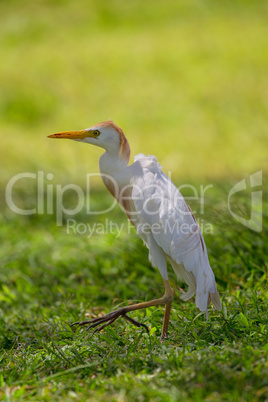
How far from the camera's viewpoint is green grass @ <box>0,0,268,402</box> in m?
1.98

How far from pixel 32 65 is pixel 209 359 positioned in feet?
40.2

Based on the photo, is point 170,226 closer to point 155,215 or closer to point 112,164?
point 155,215

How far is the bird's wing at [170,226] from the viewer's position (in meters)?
2.33

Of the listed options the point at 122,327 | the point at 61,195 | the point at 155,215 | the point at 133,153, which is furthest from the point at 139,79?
the point at 155,215

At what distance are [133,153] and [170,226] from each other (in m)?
6.12

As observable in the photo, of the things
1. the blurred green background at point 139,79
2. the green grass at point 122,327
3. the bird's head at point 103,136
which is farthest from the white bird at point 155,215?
the blurred green background at point 139,79

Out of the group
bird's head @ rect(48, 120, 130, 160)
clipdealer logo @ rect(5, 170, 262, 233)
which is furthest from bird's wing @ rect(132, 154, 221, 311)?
clipdealer logo @ rect(5, 170, 262, 233)

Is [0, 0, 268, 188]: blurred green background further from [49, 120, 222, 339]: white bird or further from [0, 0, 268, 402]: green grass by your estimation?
[49, 120, 222, 339]: white bird

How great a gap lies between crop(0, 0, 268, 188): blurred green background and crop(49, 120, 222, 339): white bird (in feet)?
12.1

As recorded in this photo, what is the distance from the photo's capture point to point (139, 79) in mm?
12453

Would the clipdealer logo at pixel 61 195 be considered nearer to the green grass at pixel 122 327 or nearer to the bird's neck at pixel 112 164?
the green grass at pixel 122 327

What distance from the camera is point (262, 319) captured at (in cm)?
236

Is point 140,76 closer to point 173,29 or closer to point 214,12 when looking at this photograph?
point 173,29

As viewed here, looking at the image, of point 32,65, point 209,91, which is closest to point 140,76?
point 209,91
